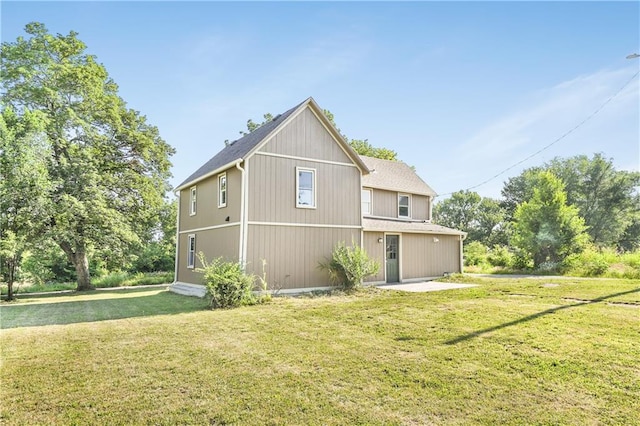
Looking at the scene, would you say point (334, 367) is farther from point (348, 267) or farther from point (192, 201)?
point (192, 201)

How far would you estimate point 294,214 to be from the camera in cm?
1325

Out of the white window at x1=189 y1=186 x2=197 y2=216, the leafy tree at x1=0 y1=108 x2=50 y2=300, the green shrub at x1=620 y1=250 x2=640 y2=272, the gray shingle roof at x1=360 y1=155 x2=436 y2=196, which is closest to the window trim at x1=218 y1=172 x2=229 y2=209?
the white window at x1=189 y1=186 x2=197 y2=216

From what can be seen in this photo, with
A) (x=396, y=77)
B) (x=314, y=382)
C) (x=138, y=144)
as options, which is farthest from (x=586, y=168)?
(x=314, y=382)

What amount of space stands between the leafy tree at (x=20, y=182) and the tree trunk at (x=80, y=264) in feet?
8.58

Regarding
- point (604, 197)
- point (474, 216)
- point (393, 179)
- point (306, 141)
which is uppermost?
point (604, 197)

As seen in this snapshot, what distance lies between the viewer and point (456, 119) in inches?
651

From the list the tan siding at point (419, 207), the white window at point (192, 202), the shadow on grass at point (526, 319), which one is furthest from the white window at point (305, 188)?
the shadow on grass at point (526, 319)

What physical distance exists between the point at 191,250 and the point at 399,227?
9462 mm

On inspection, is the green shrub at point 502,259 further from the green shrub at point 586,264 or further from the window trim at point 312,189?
the window trim at point 312,189

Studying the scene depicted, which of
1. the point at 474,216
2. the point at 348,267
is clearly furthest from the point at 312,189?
the point at 474,216

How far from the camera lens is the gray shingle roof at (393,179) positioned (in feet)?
59.0

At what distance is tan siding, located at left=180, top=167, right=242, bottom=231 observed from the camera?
42.0 ft

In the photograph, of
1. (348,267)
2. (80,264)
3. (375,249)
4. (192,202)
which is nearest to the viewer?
(348,267)

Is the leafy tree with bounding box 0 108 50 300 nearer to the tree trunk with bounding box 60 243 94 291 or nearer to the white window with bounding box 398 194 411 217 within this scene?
the tree trunk with bounding box 60 243 94 291
